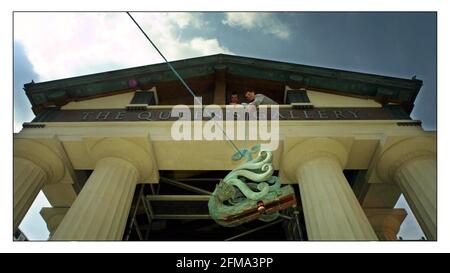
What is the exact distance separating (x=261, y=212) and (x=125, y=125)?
16.9 ft

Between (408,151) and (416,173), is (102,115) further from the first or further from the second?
(416,173)

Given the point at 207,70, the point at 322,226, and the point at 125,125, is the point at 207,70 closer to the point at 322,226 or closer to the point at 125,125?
the point at 125,125

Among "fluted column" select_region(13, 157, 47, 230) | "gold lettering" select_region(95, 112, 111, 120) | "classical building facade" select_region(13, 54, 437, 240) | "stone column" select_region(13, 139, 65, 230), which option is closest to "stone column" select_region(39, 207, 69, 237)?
"classical building facade" select_region(13, 54, 437, 240)

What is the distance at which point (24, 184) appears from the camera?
922 cm

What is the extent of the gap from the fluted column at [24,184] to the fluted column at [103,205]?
133cm

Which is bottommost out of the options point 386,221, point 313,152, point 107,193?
point 107,193

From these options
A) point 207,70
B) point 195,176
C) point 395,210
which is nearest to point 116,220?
point 195,176

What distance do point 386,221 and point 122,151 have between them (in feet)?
30.4

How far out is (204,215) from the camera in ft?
43.1

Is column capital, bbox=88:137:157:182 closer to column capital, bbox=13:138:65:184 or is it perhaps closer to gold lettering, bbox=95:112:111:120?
column capital, bbox=13:138:65:184

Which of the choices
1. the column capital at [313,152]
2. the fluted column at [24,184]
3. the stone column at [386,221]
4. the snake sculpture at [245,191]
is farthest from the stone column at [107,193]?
the stone column at [386,221]

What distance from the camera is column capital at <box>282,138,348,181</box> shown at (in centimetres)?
997

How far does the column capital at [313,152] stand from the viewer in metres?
9.97

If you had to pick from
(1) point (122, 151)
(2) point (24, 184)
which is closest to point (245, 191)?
(1) point (122, 151)
